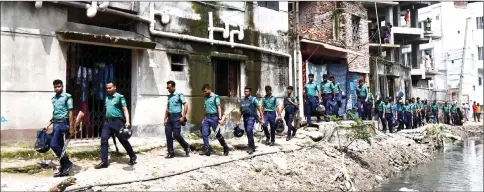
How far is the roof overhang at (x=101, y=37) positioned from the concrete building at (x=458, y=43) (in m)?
34.7

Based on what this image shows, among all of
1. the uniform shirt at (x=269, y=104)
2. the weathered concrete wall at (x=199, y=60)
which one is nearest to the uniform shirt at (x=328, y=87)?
the weathered concrete wall at (x=199, y=60)

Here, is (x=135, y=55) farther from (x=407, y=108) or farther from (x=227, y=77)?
(x=407, y=108)

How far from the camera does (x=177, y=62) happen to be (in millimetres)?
9859

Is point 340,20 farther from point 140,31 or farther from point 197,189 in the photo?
point 197,189

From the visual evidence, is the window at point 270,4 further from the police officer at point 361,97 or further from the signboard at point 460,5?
the signboard at point 460,5

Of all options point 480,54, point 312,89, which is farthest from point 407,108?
point 480,54

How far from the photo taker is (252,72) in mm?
11812

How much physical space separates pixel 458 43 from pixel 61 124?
39156 mm

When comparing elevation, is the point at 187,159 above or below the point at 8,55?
below

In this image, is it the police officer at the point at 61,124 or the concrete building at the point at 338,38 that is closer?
the police officer at the point at 61,124

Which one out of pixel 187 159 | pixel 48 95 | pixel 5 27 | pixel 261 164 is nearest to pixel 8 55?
pixel 5 27

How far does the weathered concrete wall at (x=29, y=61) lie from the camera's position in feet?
23.1

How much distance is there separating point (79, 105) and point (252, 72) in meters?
5.37

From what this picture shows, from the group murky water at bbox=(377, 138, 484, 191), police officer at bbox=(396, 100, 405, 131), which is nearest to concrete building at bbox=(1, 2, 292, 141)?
murky water at bbox=(377, 138, 484, 191)
